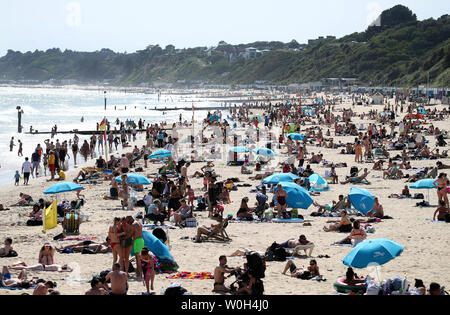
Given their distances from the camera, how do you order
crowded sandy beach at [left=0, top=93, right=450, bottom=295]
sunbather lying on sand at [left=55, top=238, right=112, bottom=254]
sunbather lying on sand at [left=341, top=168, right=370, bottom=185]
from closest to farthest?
1. crowded sandy beach at [left=0, top=93, right=450, bottom=295]
2. sunbather lying on sand at [left=55, top=238, right=112, bottom=254]
3. sunbather lying on sand at [left=341, top=168, right=370, bottom=185]

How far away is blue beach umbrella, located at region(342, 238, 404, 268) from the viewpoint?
7.77 metres

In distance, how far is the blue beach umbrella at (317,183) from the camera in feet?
52.6

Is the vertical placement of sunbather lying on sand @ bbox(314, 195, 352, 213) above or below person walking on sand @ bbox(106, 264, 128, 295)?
below

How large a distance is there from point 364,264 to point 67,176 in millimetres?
15773

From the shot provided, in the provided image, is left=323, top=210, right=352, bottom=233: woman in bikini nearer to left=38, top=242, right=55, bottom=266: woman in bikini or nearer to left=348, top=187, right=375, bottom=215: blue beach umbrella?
left=348, top=187, right=375, bottom=215: blue beach umbrella

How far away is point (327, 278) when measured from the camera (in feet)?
27.6

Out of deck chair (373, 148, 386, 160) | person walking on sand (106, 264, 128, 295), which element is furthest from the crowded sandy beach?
deck chair (373, 148, 386, 160)

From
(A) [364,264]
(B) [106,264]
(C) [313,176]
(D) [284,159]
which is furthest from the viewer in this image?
(D) [284,159]

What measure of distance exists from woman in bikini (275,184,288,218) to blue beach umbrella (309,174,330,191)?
11.6ft

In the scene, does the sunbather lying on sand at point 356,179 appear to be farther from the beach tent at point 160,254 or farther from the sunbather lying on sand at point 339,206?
the beach tent at point 160,254

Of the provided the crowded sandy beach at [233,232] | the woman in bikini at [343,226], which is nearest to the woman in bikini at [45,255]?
the crowded sandy beach at [233,232]

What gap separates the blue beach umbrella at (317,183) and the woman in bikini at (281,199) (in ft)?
11.6
